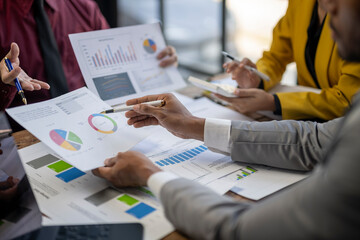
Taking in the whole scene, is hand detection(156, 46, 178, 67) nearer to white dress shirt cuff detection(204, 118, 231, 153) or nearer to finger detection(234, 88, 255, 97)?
finger detection(234, 88, 255, 97)

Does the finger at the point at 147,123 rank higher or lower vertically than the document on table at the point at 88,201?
higher

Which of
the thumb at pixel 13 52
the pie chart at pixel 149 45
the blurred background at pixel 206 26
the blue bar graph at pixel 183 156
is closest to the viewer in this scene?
the blue bar graph at pixel 183 156

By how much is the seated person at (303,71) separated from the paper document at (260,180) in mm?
408

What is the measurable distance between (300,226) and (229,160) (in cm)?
49

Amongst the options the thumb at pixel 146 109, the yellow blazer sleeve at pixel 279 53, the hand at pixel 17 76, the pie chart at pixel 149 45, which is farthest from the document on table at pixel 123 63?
the yellow blazer sleeve at pixel 279 53

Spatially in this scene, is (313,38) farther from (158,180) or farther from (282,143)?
(158,180)

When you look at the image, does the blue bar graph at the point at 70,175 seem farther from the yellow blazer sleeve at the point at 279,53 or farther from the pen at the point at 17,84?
the yellow blazer sleeve at the point at 279,53

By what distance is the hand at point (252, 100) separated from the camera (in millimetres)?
1395

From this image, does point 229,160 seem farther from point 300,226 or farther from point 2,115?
point 2,115

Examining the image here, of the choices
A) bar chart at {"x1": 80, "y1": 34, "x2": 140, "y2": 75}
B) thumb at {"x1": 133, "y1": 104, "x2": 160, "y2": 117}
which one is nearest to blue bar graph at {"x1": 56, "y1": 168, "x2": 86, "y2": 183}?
thumb at {"x1": 133, "y1": 104, "x2": 160, "y2": 117}

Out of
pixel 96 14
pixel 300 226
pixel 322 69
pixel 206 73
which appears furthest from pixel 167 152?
pixel 206 73

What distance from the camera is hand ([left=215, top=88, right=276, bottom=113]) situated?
1.39 m

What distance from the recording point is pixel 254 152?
1036 millimetres

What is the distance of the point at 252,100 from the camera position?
1.40m
